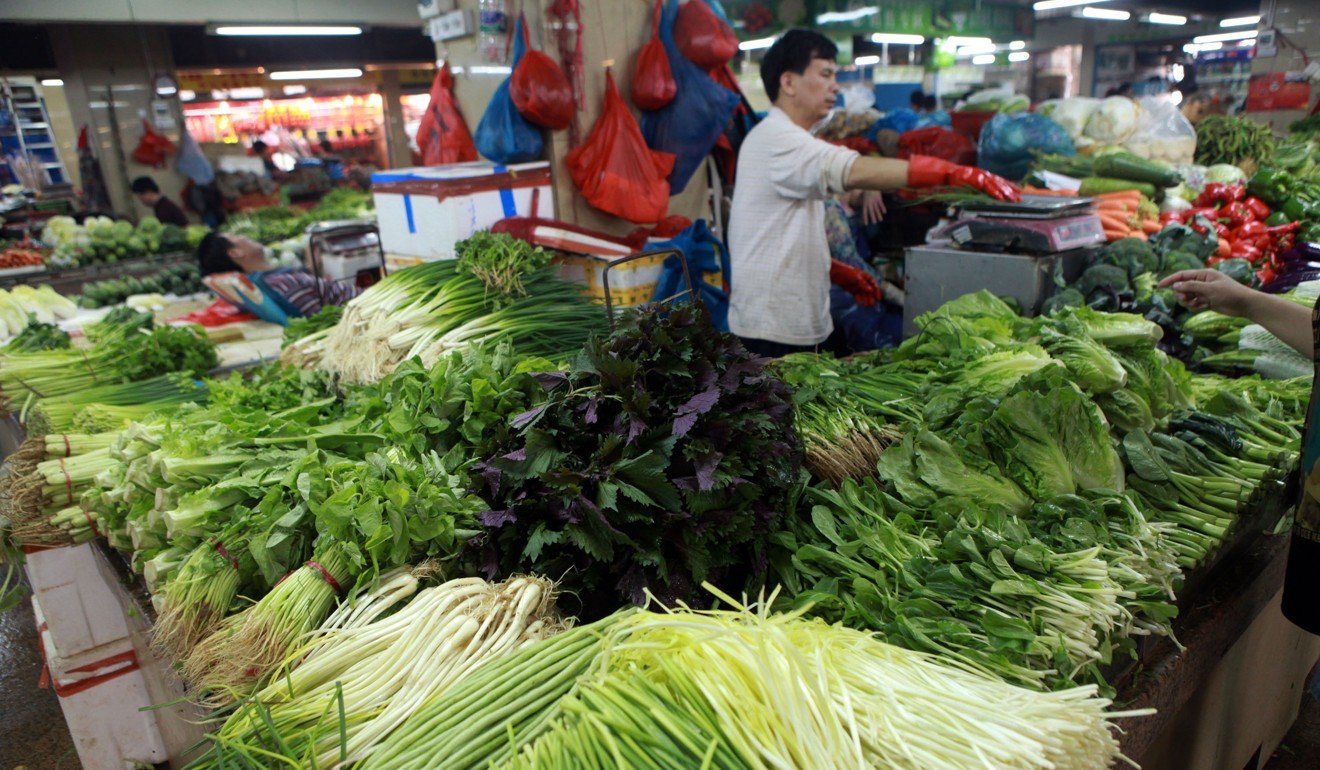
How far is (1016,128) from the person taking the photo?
604 cm

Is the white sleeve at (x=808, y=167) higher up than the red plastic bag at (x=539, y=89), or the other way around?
the red plastic bag at (x=539, y=89)

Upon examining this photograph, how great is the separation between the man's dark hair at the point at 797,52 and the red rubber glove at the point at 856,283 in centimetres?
147

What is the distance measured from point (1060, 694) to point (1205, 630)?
3.70 ft

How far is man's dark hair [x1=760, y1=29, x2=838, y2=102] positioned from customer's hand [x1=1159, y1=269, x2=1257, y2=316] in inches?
73.6

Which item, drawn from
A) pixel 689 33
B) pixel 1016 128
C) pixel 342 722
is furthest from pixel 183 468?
pixel 1016 128

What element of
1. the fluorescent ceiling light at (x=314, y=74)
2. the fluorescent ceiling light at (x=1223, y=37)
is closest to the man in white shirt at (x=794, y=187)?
the fluorescent ceiling light at (x=314, y=74)

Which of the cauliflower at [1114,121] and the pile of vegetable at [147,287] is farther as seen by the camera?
the pile of vegetable at [147,287]

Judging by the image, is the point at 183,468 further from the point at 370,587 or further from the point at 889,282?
the point at 889,282

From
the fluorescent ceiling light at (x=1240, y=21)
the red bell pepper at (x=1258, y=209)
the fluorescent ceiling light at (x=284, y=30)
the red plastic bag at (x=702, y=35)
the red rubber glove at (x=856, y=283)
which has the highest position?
the fluorescent ceiling light at (x=284, y=30)

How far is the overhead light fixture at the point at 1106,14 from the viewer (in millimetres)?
16848

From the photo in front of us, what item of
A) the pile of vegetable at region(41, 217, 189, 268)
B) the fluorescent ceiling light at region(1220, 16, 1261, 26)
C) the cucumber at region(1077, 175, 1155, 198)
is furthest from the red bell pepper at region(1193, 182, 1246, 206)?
the fluorescent ceiling light at region(1220, 16, 1261, 26)

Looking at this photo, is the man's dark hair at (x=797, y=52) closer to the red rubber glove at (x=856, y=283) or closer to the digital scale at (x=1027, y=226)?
the digital scale at (x=1027, y=226)

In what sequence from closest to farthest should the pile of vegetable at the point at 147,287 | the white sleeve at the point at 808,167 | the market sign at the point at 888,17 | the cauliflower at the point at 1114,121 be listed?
the white sleeve at the point at 808,167 → the cauliflower at the point at 1114,121 → the pile of vegetable at the point at 147,287 → the market sign at the point at 888,17

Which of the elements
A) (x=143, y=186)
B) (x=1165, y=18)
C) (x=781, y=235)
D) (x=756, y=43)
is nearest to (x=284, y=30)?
(x=143, y=186)
